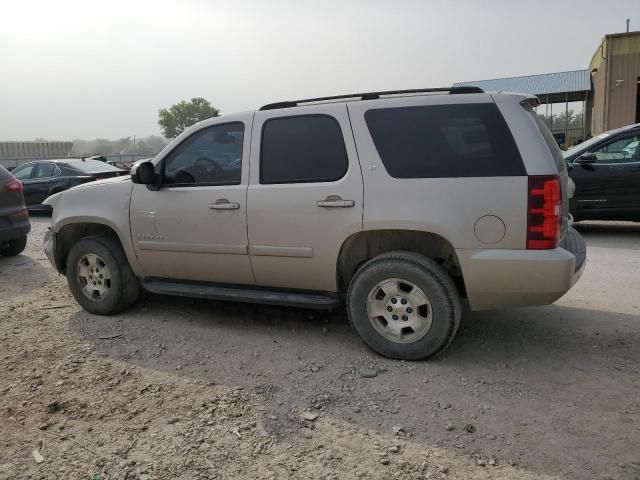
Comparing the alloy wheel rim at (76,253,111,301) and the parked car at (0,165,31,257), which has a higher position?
the parked car at (0,165,31,257)

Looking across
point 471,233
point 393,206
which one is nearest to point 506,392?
point 471,233

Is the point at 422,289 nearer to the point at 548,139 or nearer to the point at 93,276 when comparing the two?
the point at 548,139

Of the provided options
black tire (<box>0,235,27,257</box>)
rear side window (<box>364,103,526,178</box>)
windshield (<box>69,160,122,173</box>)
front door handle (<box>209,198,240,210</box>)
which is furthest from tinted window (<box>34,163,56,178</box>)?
rear side window (<box>364,103,526,178</box>)

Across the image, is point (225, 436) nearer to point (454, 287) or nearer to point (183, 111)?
point (454, 287)

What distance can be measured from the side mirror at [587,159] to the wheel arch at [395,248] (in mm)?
5556

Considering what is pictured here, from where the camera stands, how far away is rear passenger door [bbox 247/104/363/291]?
3.92 meters

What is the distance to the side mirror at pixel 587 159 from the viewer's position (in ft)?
27.3

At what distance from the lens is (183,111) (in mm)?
69062

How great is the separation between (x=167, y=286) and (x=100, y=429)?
6.05 ft

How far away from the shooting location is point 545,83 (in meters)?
30.0

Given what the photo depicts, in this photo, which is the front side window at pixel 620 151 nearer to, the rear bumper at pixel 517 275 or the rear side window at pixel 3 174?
the rear bumper at pixel 517 275

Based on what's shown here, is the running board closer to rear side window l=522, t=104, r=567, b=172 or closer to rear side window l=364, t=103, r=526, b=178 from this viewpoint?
rear side window l=364, t=103, r=526, b=178

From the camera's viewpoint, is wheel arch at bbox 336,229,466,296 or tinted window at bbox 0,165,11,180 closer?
wheel arch at bbox 336,229,466,296

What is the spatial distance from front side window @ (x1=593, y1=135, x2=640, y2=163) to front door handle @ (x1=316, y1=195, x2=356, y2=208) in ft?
20.3
